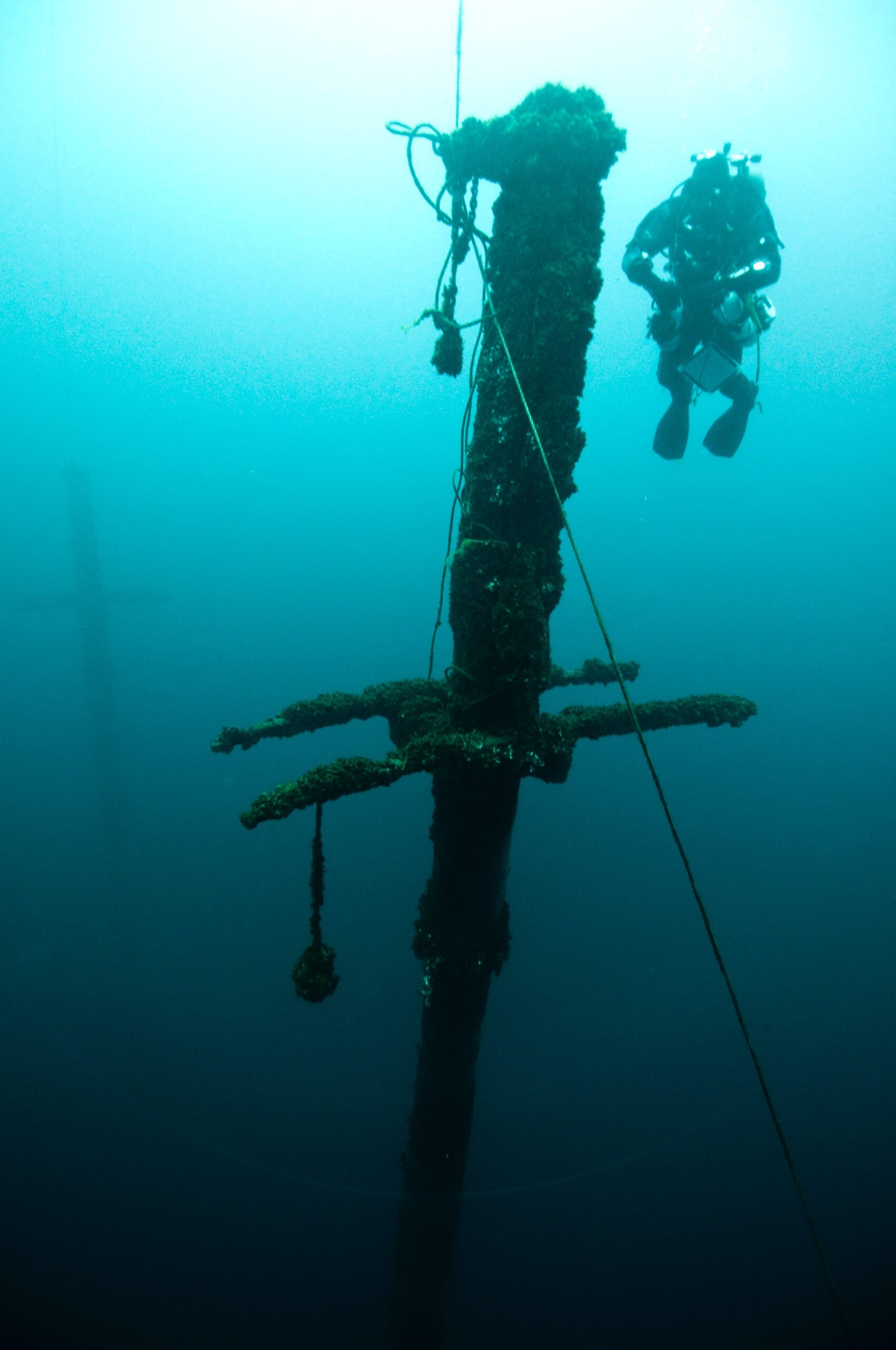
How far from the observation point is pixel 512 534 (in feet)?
8.83

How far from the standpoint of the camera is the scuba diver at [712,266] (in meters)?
4.07

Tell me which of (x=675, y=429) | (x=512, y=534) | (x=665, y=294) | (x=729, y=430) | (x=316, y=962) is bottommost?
(x=316, y=962)

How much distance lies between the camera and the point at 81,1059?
1138 centimetres

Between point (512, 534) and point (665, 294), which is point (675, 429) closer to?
point (665, 294)

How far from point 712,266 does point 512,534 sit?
3086 mm

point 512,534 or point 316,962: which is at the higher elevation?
point 512,534

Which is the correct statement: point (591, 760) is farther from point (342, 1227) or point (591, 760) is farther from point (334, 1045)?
point (342, 1227)

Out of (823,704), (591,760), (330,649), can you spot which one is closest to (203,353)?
(330,649)

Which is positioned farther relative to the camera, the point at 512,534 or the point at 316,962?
the point at 512,534

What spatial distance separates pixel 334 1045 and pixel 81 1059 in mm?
5080

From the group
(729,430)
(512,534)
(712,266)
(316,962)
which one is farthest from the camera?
(729,430)

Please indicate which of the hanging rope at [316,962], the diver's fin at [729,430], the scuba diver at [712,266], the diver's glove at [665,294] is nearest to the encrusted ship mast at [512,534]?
the hanging rope at [316,962]

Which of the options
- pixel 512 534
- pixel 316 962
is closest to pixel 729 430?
pixel 512 534

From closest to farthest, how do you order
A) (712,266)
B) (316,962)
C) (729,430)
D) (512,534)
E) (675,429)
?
(316,962), (512,534), (712,266), (729,430), (675,429)
